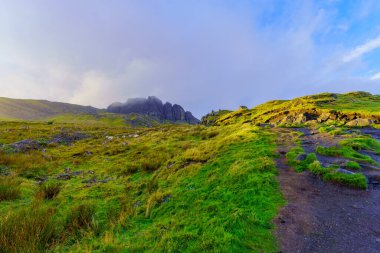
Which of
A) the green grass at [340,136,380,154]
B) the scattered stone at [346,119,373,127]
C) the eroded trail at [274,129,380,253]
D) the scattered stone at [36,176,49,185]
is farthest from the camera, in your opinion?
the scattered stone at [346,119,373,127]

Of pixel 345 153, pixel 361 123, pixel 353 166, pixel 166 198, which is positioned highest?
pixel 361 123

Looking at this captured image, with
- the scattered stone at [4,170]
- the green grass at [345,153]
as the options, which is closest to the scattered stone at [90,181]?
the scattered stone at [4,170]

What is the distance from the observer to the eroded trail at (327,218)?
18.2 feet

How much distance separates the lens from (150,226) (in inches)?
281

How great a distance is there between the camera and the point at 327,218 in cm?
684

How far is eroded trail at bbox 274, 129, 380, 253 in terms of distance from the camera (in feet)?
18.2

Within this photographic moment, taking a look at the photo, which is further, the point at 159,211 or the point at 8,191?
the point at 8,191

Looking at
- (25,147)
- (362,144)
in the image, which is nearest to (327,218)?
(362,144)

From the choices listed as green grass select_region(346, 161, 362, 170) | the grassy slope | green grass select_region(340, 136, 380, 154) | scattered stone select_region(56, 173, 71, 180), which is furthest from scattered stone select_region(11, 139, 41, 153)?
green grass select_region(340, 136, 380, 154)

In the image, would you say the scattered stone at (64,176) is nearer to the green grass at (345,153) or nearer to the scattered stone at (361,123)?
the green grass at (345,153)

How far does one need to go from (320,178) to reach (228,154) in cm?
615

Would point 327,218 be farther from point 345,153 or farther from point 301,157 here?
point 345,153

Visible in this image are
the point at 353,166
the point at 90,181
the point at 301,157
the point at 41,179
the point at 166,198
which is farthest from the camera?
the point at 41,179

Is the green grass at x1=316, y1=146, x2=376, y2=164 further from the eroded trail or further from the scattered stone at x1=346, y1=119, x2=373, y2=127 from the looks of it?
the scattered stone at x1=346, y1=119, x2=373, y2=127
